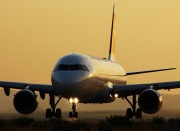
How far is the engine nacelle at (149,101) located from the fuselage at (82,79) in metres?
3.32

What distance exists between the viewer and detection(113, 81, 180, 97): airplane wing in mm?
47669

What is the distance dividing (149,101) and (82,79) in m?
4.66

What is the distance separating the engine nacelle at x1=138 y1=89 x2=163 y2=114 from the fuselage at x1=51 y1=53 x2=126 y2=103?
3.32m

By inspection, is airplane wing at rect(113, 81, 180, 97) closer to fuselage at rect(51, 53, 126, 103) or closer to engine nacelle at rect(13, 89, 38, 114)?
fuselage at rect(51, 53, 126, 103)

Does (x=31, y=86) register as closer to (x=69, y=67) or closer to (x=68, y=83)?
(x=69, y=67)

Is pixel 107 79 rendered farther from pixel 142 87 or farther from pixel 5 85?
pixel 5 85

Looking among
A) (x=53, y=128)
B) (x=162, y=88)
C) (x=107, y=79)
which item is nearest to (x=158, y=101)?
(x=162, y=88)

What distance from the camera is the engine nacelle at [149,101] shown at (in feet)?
148

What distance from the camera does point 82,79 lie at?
44.1 metres

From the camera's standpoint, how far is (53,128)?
33844 mm

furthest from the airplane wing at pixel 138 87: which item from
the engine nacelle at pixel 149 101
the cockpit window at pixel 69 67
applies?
the cockpit window at pixel 69 67

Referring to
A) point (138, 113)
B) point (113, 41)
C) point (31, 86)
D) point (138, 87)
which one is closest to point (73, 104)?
point (31, 86)

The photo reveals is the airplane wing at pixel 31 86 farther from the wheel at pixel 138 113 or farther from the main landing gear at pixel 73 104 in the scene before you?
the wheel at pixel 138 113

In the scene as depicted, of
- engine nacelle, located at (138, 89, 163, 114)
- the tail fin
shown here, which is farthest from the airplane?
the tail fin
